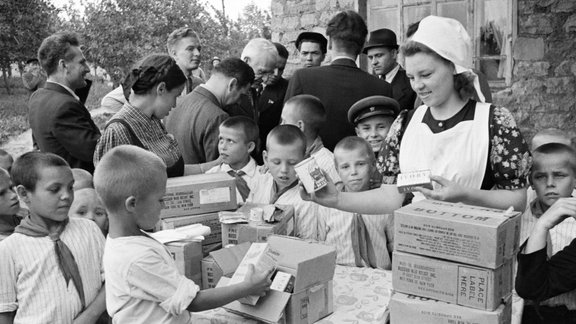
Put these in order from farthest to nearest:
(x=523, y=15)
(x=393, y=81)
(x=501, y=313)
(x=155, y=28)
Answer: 1. (x=155, y=28)
2. (x=523, y=15)
3. (x=393, y=81)
4. (x=501, y=313)

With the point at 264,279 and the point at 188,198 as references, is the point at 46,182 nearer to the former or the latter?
the point at 188,198

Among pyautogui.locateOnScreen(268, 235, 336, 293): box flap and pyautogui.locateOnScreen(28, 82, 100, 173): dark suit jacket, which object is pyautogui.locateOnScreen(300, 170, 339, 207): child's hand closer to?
pyautogui.locateOnScreen(268, 235, 336, 293): box flap

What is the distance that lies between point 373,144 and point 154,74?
151cm

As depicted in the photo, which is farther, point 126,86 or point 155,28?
point 155,28

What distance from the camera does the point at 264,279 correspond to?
213 centimetres

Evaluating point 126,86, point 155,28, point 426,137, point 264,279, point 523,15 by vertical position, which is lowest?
point 264,279

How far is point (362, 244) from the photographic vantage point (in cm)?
307

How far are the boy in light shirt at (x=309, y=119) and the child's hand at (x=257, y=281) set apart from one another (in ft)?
5.41

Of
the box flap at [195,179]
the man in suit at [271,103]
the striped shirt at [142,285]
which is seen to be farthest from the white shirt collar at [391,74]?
the striped shirt at [142,285]

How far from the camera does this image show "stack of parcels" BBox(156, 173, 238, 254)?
277cm

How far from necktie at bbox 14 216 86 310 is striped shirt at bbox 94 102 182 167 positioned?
685 mm

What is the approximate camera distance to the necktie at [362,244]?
3035mm

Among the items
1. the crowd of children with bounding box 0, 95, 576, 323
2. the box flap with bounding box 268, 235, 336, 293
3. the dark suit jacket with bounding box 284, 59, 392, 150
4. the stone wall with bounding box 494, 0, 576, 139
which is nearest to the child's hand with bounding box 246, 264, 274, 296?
the crowd of children with bounding box 0, 95, 576, 323

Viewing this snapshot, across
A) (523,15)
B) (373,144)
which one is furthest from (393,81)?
(523,15)
